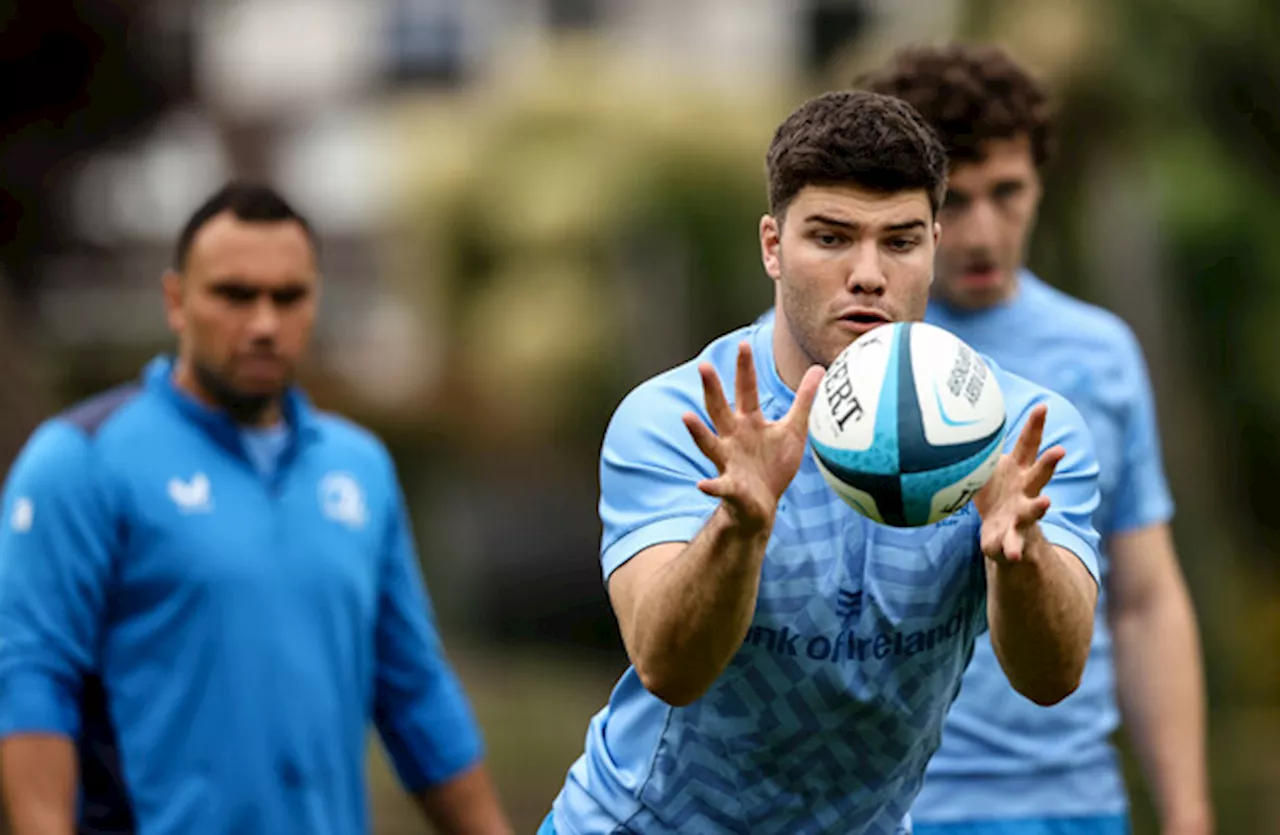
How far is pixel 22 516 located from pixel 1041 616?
3.20 m

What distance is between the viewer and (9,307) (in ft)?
60.8

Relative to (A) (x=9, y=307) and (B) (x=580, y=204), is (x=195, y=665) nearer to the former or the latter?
(A) (x=9, y=307)

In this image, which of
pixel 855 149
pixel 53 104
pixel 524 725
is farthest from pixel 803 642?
pixel 53 104

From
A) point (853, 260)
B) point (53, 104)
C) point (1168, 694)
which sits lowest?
point (1168, 694)

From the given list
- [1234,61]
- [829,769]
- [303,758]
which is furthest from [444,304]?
[829,769]

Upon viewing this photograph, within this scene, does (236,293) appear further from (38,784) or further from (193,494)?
(38,784)

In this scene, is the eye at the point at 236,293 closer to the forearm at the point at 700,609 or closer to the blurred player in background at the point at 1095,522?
the blurred player in background at the point at 1095,522

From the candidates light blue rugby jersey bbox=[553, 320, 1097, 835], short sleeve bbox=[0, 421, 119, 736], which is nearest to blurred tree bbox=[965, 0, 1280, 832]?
short sleeve bbox=[0, 421, 119, 736]

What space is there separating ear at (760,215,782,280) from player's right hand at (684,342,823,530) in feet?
1.43

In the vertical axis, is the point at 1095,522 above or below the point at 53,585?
above

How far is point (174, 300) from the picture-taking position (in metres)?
6.51

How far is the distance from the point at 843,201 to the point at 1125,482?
2.01 metres

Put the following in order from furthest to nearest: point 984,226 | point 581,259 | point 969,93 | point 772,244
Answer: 1. point 581,259
2. point 969,93
3. point 984,226
4. point 772,244

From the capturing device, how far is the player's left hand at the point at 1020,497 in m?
3.78
